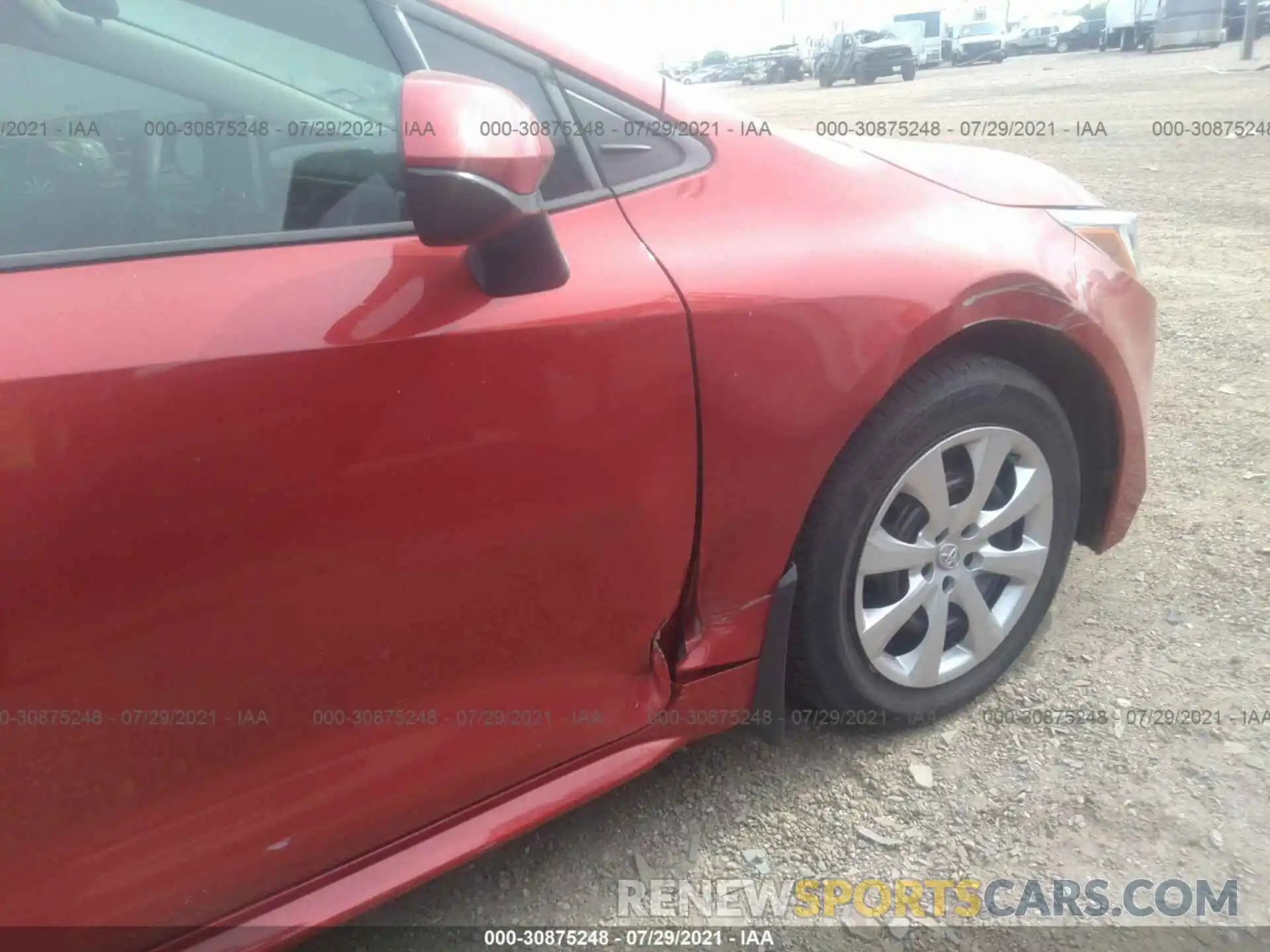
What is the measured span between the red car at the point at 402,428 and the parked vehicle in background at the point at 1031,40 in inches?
1801

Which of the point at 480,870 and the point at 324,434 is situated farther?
the point at 480,870

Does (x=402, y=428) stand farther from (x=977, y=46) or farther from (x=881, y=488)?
(x=977, y=46)

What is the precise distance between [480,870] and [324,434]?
3.60 feet

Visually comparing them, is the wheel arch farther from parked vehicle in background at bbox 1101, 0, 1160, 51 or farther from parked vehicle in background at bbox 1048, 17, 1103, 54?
parked vehicle in background at bbox 1048, 17, 1103, 54

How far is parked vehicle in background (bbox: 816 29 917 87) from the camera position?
91.5ft

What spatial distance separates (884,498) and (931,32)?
1746 inches

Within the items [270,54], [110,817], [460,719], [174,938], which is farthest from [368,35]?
[174,938]

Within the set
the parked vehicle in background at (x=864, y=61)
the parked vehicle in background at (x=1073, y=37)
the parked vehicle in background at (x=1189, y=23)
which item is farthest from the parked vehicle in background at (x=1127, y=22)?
the parked vehicle in background at (x=864, y=61)

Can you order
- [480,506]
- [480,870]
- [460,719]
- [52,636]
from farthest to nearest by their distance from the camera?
[480,870]
[460,719]
[480,506]
[52,636]

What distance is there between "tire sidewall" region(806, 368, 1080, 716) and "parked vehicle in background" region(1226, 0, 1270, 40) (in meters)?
38.5

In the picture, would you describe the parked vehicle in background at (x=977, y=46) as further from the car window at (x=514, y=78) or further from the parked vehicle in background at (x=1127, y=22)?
the car window at (x=514, y=78)

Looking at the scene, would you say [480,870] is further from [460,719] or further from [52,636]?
[52,636]

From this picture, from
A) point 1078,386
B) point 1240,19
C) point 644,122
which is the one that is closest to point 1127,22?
point 1240,19

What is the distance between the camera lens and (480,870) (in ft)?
6.29
